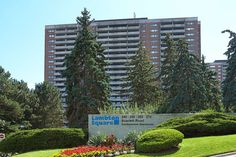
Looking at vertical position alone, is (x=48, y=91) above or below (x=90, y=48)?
below

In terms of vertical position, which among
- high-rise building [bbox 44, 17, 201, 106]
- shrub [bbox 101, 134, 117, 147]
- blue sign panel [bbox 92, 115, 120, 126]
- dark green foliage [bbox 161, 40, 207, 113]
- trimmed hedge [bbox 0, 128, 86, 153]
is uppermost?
high-rise building [bbox 44, 17, 201, 106]

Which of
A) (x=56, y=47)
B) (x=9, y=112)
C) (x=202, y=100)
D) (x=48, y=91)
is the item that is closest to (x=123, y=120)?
(x=202, y=100)

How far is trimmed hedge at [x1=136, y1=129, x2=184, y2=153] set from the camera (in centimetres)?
1803

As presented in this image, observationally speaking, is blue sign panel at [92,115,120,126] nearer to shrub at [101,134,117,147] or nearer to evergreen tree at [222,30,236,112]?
shrub at [101,134,117,147]

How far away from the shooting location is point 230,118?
2264 centimetres

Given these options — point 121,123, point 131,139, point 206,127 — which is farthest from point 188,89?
point 131,139

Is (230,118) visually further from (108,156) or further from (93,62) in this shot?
(93,62)

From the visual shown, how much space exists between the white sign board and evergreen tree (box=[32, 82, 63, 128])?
28.2 meters

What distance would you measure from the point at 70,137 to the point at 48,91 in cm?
3354

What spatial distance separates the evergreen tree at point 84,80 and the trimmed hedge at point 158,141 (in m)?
22.1

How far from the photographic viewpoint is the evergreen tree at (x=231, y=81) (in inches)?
1391

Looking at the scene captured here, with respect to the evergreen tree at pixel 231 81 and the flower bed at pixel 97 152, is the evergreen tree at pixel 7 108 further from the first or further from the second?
the flower bed at pixel 97 152

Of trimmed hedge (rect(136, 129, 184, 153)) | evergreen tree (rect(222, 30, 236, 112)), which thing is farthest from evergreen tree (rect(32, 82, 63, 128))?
trimmed hedge (rect(136, 129, 184, 153))

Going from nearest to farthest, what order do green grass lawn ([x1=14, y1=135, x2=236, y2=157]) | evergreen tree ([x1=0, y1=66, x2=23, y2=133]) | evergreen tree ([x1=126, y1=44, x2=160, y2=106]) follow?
green grass lawn ([x1=14, y1=135, x2=236, y2=157]), evergreen tree ([x1=0, y1=66, x2=23, y2=133]), evergreen tree ([x1=126, y1=44, x2=160, y2=106])
